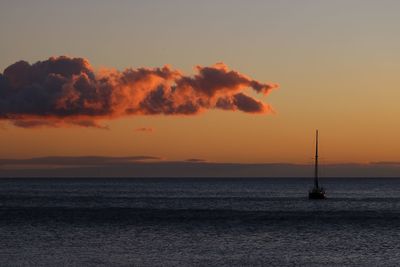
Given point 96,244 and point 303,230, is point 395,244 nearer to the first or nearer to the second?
point 303,230

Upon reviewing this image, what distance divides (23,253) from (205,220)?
46.8m

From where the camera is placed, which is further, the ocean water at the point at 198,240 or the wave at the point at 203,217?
the wave at the point at 203,217

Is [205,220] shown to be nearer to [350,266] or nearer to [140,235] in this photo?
[140,235]

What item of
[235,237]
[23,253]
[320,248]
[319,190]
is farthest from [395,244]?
[319,190]

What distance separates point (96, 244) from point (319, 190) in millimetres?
109364

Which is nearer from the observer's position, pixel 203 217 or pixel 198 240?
pixel 198 240

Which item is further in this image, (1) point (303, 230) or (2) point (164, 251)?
(1) point (303, 230)

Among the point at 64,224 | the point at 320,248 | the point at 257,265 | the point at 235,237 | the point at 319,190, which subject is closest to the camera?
→ the point at 257,265

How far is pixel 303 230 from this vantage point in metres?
93.8

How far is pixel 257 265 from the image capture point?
61.3 meters

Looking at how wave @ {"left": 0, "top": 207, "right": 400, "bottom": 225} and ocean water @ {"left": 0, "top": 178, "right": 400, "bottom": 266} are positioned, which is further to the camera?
wave @ {"left": 0, "top": 207, "right": 400, "bottom": 225}

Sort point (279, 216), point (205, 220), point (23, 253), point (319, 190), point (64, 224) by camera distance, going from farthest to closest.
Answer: point (319, 190) < point (279, 216) < point (205, 220) < point (64, 224) < point (23, 253)

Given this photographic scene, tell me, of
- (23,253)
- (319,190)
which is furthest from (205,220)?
(319,190)

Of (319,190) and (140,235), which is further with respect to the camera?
(319,190)
